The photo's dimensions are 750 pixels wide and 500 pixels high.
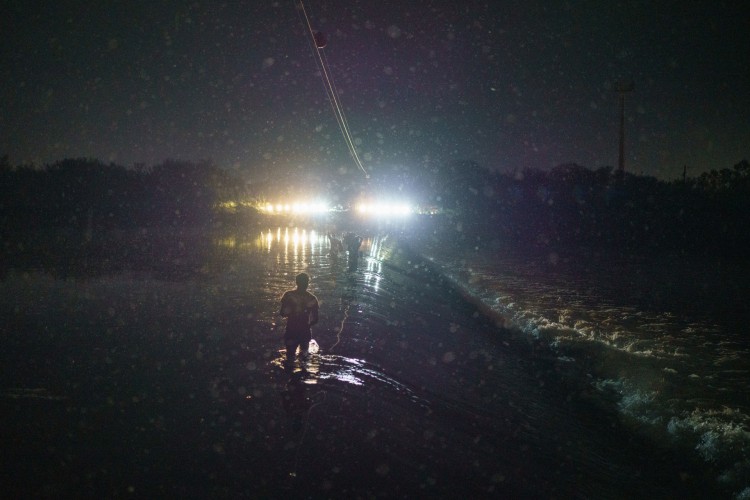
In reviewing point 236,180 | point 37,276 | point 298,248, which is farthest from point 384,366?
point 236,180

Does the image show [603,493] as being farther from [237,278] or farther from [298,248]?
[298,248]

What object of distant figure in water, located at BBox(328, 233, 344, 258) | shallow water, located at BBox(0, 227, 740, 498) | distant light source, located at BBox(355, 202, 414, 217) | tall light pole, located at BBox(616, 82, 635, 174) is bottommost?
shallow water, located at BBox(0, 227, 740, 498)

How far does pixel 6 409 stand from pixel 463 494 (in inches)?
218

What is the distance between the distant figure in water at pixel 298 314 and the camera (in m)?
8.57

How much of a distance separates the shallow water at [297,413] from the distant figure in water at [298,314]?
429mm

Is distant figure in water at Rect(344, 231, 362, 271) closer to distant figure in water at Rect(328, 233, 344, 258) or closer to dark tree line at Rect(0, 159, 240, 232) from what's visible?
distant figure in water at Rect(328, 233, 344, 258)

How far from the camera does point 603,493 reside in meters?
5.29

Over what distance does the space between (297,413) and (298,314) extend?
7.22 feet

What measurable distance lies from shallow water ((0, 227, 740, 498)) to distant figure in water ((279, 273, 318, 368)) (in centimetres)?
43

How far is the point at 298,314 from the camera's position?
859 cm

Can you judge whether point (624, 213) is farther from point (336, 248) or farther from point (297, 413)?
point (297, 413)

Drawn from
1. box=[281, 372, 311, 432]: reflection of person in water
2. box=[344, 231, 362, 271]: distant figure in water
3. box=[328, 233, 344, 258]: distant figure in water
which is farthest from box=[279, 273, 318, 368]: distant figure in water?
box=[328, 233, 344, 258]: distant figure in water

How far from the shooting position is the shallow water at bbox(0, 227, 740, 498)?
516 centimetres

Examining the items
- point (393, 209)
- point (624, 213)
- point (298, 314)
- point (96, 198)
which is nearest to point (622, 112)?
point (624, 213)
